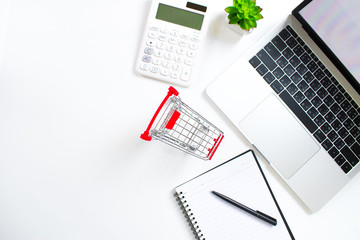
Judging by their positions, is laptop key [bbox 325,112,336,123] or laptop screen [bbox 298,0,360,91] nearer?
laptop screen [bbox 298,0,360,91]

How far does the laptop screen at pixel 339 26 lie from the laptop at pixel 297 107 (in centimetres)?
2

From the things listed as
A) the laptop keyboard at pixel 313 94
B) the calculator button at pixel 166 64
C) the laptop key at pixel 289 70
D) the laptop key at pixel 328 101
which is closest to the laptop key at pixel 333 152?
the laptop keyboard at pixel 313 94

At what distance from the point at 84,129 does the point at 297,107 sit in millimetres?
552

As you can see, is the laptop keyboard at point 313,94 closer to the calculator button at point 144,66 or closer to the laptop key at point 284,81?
the laptop key at point 284,81

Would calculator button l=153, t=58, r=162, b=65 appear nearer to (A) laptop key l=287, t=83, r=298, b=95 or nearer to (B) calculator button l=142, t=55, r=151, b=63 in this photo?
(B) calculator button l=142, t=55, r=151, b=63

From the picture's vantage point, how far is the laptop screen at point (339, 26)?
692mm

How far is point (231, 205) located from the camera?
31.4 inches

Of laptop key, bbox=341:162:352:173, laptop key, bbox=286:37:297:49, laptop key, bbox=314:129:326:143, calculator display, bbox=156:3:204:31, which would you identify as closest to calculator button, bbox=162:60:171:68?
calculator display, bbox=156:3:204:31

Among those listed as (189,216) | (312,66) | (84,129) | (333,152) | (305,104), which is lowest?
(189,216)

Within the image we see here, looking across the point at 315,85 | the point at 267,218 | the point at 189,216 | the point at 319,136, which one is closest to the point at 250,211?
the point at 267,218

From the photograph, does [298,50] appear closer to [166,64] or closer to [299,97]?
[299,97]

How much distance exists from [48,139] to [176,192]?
1.16ft

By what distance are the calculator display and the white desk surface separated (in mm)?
51

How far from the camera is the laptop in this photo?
787 millimetres
